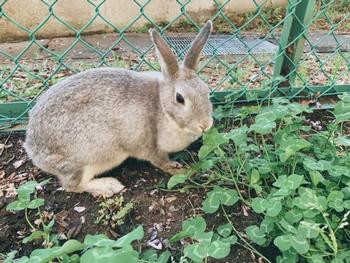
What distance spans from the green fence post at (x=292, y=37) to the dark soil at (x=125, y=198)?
1425mm

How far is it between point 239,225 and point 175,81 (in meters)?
1.00

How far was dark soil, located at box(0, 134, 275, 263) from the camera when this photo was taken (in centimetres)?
253

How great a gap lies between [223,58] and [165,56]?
2.58 m

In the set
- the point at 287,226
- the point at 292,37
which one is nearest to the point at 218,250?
the point at 287,226

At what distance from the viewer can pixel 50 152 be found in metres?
2.71

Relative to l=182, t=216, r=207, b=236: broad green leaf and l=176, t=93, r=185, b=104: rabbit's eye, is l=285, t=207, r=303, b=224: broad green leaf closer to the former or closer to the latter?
l=182, t=216, r=207, b=236: broad green leaf

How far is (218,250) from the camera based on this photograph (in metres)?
1.98

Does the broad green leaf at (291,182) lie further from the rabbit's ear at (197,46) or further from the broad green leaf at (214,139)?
the rabbit's ear at (197,46)

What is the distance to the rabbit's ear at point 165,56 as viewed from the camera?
2.55 meters

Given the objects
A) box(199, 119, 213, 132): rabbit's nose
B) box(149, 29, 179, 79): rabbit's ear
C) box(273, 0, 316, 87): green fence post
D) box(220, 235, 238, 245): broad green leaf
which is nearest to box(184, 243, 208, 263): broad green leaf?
box(220, 235, 238, 245): broad green leaf

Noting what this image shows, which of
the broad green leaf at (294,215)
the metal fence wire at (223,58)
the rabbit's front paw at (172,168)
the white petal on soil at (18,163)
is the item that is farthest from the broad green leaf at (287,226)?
the white petal on soil at (18,163)

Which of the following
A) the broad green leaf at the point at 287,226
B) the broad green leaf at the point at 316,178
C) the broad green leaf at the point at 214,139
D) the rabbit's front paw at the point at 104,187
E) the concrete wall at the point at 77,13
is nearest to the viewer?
the broad green leaf at the point at 287,226

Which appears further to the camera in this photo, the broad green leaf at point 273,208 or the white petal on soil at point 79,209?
the white petal on soil at point 79,209

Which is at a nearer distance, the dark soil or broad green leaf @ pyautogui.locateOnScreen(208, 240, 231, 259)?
broad green leaf @ pyautogui.locateOnScreen(208, 240, 231, 259)
